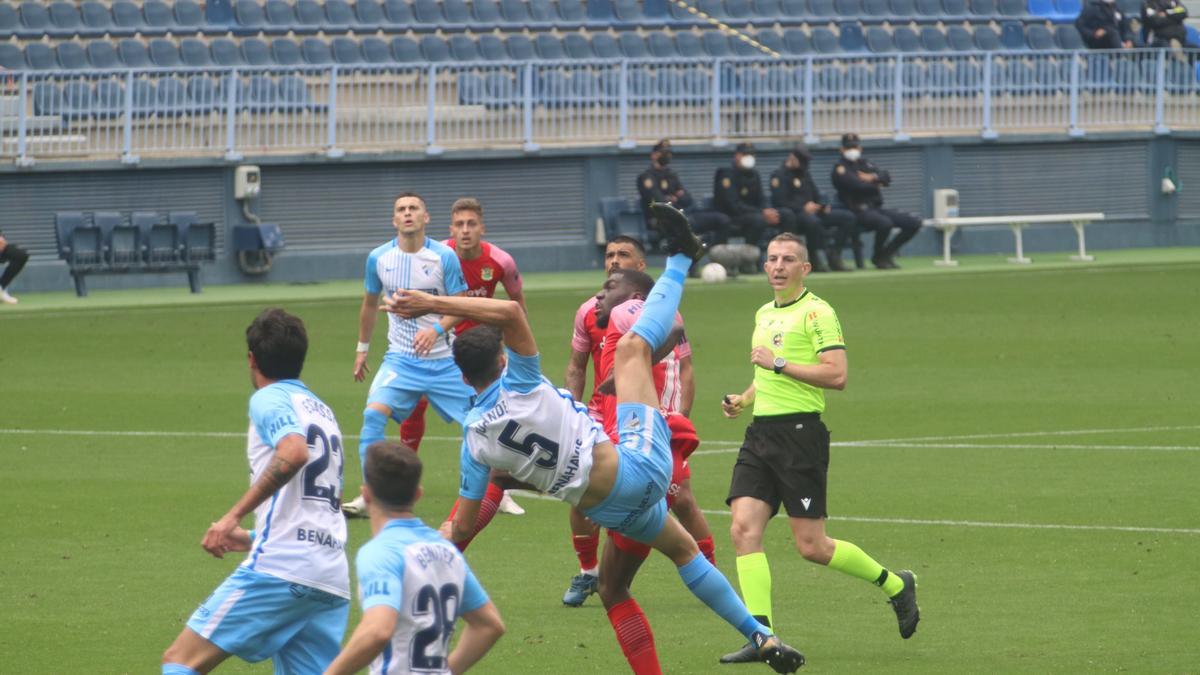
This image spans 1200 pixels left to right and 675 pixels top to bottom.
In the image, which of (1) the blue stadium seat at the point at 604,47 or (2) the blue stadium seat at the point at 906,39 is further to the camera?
(2) the blue stadium seat at the point at 906,39

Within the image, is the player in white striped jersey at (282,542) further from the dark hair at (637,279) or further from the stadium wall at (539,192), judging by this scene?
the stadium wall at (539,192)

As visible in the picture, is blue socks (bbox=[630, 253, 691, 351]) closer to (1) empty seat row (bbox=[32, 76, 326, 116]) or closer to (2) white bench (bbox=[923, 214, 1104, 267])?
(1) empty seat row (bbox=[32, 76, 326, 116])

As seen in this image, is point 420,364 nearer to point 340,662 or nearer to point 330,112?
point 340,662

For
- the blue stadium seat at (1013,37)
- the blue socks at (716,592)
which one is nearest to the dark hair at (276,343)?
the blue socks at (716,592)

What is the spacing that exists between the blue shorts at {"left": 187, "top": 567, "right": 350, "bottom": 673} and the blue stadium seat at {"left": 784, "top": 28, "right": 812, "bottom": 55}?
30.1 metres

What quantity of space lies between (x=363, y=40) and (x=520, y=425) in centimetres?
2593

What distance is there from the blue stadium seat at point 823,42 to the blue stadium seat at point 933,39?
6.16 ft

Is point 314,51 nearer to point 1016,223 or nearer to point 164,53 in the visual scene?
point 164,53

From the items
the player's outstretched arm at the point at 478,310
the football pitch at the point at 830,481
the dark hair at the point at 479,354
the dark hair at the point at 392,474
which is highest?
the player's outstretched arm at the point at 478,310

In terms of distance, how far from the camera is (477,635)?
6.04m

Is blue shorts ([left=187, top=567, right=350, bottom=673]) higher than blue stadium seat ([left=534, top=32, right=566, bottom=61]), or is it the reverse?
blue stadium seat ([left=534, top=32, right=566, bottom=61])

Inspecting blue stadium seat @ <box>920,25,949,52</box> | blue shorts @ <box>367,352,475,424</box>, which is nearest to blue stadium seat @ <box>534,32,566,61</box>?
blue stadium seat @ <box>920,25,949,52</box>

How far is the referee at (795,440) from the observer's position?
353 inches

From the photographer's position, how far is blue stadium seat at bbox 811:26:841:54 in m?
36.0
